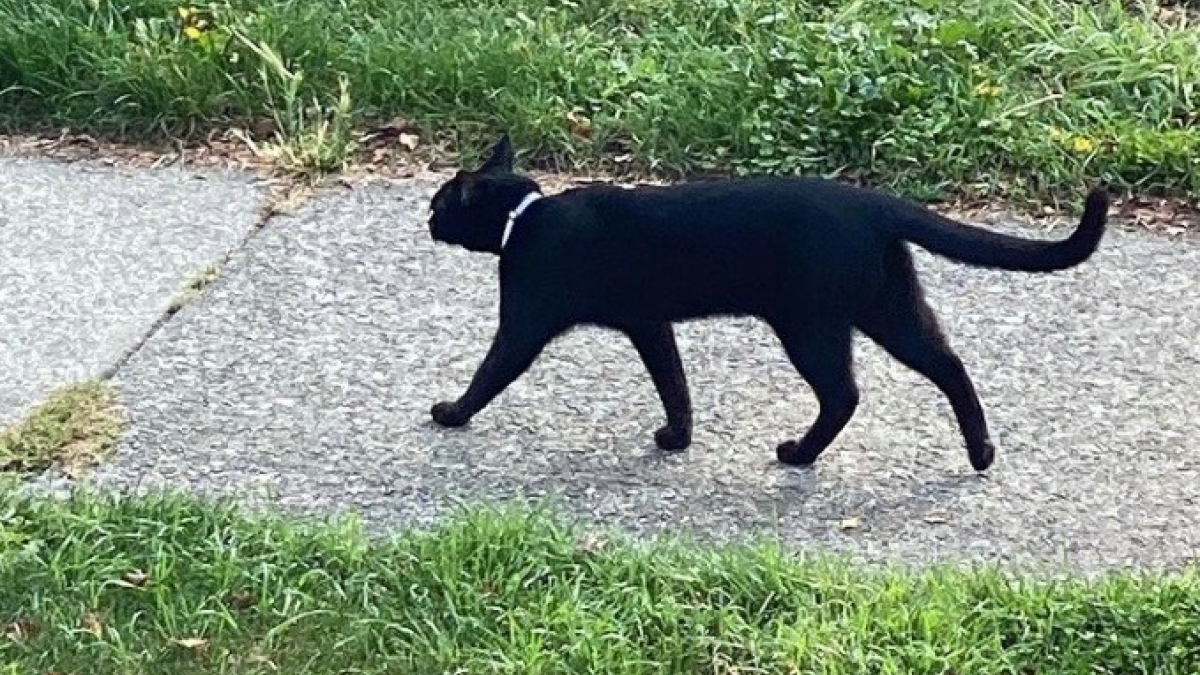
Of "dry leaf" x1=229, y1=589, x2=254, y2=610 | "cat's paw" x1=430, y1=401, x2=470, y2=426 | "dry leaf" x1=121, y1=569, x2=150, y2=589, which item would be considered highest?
"cat's paw" x1=430, y1=401, x2=470, y2=426

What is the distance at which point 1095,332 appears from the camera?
505cm

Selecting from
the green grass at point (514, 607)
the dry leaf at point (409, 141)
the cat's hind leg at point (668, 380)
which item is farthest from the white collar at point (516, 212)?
the dry leaf at point (409, 141)

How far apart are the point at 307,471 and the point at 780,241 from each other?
111cm

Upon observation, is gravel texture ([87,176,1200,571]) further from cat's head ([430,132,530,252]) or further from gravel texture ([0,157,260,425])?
cat's head ([430,132,530,252])

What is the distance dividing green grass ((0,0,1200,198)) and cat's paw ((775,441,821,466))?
4.54 ft

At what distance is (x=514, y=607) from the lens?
3928 mm

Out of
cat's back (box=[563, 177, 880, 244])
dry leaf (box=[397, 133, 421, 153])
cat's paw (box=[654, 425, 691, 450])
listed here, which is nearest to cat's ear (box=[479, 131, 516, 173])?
cat's back (box=[563, 177, 880, 244])

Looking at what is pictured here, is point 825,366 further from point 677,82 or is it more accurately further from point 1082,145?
point 677,82

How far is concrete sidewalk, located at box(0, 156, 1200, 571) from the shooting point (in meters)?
4.32

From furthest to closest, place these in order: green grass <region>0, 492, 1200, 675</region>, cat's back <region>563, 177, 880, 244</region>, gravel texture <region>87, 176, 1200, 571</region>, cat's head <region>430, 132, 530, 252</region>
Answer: cat's head <region>430, 132, 530, 252</region> < gravel texture <region>87, 176, 1200, 571</region> < cat's back <region>563, 177, 880, 244</region> < green grass <region>0, 492, 1200, 675</region>

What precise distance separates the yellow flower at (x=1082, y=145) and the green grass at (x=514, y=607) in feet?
6.44

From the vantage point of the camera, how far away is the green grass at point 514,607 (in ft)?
12.4

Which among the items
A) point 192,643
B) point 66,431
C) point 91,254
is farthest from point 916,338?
point 91,254

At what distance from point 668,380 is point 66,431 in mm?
1284
